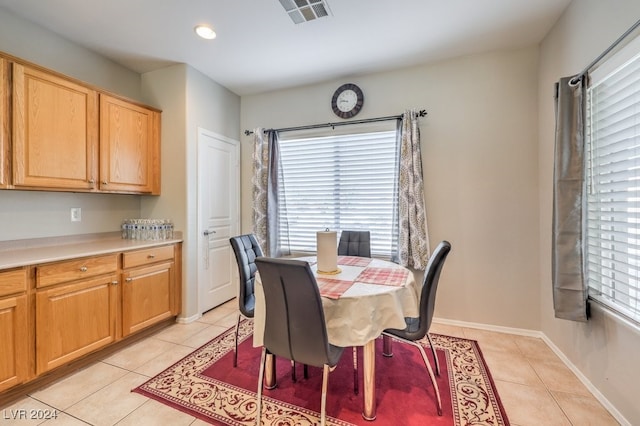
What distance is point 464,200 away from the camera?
9.33 ft

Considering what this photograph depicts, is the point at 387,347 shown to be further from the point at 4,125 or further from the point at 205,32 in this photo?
the point at 4,125

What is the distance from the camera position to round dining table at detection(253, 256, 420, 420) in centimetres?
149

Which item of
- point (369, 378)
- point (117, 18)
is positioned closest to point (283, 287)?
point (369, 378)

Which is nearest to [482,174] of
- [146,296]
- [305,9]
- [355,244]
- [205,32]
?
[355,244]

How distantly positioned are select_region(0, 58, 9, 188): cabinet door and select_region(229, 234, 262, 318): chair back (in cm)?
158

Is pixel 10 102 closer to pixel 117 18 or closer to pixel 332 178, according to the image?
pixel 117 18

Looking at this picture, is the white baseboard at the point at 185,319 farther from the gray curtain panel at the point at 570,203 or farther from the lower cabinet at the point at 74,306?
the gray curtain panel at the point at 570,203

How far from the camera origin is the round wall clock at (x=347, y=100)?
10.5ft

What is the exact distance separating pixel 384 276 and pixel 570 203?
4.52 ft

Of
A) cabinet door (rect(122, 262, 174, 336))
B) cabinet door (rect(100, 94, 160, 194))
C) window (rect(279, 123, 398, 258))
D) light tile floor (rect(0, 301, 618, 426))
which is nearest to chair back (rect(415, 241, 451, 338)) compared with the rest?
light tile floor (rect(0, 301, 618, 426))

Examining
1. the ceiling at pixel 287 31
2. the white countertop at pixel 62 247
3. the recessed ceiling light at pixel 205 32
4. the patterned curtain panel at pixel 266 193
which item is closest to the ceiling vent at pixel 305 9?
the ceiling at pixel 287 31

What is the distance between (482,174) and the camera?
2785mm

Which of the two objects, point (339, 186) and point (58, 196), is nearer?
point (58, 196)

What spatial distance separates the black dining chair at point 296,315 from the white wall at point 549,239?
1611 mm
